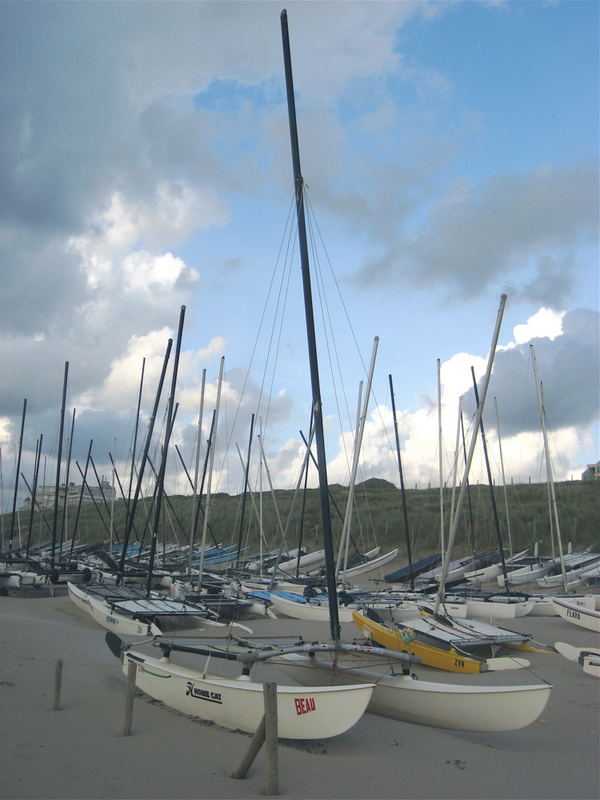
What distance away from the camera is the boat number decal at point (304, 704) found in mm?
9305

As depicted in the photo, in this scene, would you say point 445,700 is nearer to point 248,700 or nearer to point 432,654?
point 248,700

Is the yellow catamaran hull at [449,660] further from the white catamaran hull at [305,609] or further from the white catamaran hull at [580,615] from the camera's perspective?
the white catamaran hull at [305,609]

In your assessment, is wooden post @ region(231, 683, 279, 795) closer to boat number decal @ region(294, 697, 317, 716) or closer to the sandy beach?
the sandy beach

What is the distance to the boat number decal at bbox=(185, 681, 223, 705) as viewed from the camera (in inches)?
409

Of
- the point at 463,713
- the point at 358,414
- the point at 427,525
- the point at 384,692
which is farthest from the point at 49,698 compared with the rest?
the point at 427,525

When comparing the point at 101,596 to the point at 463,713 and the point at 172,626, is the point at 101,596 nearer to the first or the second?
the point at 172,626

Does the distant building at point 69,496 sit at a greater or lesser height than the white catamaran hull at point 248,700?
greater

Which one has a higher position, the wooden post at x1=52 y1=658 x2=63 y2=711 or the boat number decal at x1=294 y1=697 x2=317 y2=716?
the boat number decal at x1=294 y1=697 x2=317 y2=716

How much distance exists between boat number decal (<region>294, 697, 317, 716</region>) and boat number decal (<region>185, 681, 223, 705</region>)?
5.49 ft

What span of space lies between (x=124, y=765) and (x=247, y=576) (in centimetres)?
2793

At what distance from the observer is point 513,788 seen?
8.30 meters

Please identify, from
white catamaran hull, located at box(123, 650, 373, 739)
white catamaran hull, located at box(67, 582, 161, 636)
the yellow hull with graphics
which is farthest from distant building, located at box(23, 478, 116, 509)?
white catamaran hull, located at box(123, 650, 373, 739)

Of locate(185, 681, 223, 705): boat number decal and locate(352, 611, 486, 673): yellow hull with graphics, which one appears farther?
locate(352, 611, 486, 673): yellow hull with graphics

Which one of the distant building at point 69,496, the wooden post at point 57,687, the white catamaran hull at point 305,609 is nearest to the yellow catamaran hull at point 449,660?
the white catamaran hull at point 305,609
